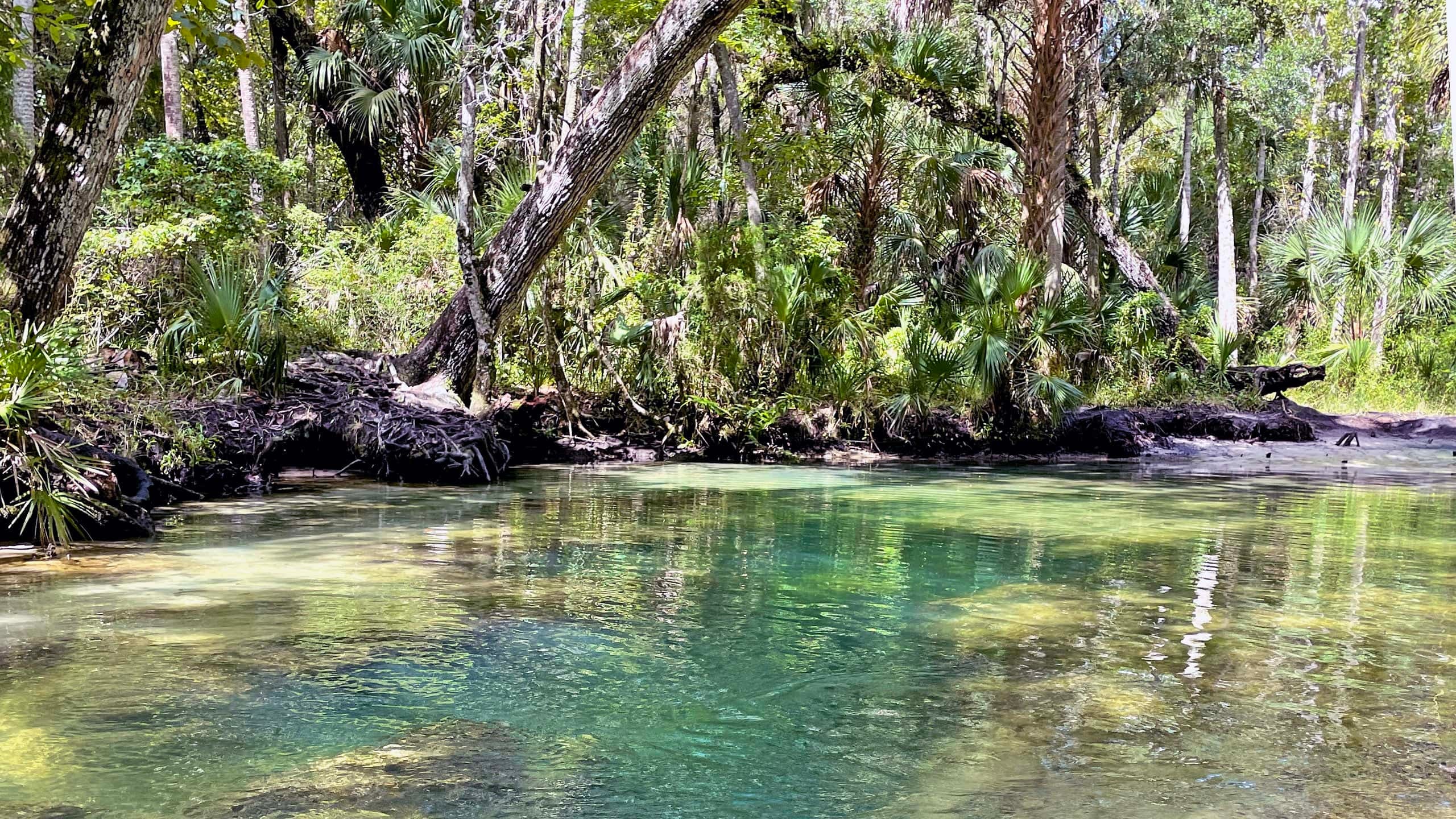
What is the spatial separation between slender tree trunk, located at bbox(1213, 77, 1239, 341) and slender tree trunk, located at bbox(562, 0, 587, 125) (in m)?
14.9

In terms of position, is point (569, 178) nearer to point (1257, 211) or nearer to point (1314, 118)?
point (1314, 118)

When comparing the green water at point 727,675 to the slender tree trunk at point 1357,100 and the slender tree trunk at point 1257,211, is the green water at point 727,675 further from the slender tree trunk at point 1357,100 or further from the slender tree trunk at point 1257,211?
the slender tree trunk at point 1257,211

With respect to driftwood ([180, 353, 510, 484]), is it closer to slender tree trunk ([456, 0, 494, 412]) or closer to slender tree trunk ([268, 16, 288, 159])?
slender tree trunk ([456, 0, 494, 412])

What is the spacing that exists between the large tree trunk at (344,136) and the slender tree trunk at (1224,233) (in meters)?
17.2

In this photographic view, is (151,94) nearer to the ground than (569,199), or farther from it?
farther from it

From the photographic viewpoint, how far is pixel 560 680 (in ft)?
13.9

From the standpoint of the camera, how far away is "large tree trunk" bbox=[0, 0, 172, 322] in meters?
6.91

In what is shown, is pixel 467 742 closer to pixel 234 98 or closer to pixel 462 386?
pixel 462 386

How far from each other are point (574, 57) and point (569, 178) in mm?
4085

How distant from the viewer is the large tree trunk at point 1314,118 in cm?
2883

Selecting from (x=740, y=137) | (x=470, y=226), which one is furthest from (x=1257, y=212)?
(x=470, y=226)

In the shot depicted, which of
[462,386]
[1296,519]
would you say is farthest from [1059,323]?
[462,386]

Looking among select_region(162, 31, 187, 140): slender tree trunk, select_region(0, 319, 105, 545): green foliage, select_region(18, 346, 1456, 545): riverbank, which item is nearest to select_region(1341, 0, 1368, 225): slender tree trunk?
select_region(18, 346, 1456, 545): riverbank

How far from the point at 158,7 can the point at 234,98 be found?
23.6 meters
